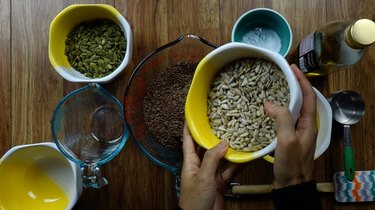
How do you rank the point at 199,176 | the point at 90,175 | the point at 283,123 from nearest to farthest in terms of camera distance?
the point at 283,123
the point at 199,176
the point at 90,175

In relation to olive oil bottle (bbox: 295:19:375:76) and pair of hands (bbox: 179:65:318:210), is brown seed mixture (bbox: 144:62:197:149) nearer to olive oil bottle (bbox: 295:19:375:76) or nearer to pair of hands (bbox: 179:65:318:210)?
pair of hands (bbox: 179:65:318:210)

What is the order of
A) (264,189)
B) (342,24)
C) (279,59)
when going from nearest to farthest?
(279,59) → (342,24) → (264,189)

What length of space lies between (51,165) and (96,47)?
28 cm

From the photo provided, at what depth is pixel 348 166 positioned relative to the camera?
2.65 ft

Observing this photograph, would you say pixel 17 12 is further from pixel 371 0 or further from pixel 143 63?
pixel 371 0

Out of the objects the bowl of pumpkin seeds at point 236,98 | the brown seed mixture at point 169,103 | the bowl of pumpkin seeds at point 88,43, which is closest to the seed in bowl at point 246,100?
the bowl of pumpkin seeds at point 236,98

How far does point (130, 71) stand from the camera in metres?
0.86

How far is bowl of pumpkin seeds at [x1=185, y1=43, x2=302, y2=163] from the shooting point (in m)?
0.62

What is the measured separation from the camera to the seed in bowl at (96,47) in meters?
0.82

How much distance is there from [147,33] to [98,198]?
15.1 inches

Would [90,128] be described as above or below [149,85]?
below

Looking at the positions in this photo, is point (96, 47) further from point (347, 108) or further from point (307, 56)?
point (347, 108)

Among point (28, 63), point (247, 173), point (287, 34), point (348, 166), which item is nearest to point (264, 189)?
point (247, 173)

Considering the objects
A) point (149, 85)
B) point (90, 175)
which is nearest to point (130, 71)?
point (149, 85)
